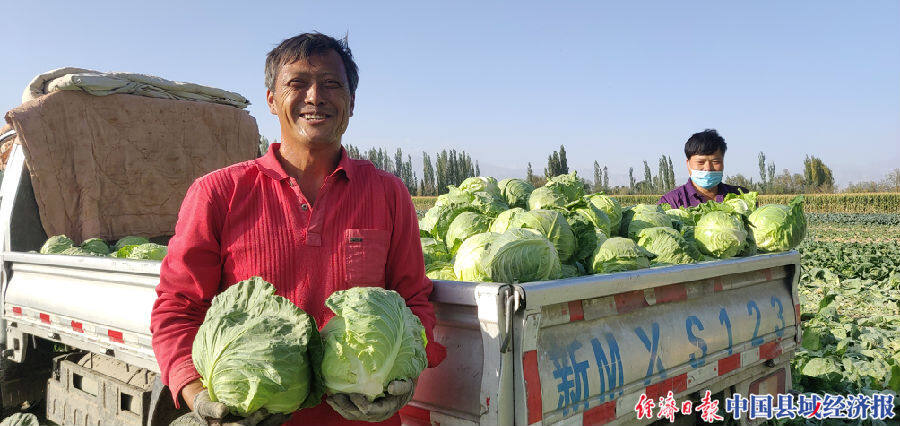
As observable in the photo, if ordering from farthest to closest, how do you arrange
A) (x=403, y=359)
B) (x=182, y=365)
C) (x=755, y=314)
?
(x=755, y=314)
(x=182, y=365)
(x=403, y=359)

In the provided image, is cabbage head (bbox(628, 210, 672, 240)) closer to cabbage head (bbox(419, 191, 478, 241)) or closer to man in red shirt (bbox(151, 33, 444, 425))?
cabbage head (bbox(419, 191, 478, 241))

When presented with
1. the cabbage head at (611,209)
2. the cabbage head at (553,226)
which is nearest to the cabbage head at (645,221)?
the cabbage head at (611,209)

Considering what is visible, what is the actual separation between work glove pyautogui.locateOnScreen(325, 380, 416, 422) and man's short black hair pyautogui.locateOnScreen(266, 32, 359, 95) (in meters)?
1.35

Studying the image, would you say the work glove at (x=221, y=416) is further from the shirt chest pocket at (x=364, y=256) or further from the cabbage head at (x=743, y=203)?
the cabbage head at (x=743, y=203)

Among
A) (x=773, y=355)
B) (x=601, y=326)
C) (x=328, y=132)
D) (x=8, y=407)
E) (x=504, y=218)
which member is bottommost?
(x=8, y=407)

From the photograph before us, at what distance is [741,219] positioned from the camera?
16.6 ft

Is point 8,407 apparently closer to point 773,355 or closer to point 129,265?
point 129,265

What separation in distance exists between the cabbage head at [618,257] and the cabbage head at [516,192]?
1.28 meters

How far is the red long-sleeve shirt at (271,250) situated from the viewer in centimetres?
216

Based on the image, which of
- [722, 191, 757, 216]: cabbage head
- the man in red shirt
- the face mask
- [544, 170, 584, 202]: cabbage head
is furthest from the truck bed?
the face mask

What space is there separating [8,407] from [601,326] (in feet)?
17.9

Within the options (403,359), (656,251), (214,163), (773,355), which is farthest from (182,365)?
(214,163)

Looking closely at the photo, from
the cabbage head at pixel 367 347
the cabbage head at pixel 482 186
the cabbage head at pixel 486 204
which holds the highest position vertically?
the cabbage head at pixel 482 186

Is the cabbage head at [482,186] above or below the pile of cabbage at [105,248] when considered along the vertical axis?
above
